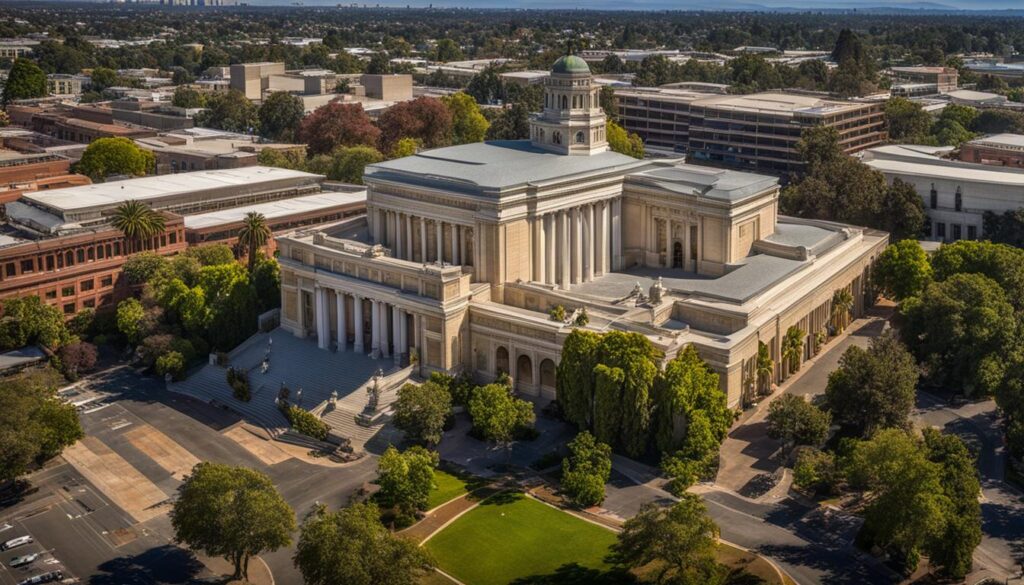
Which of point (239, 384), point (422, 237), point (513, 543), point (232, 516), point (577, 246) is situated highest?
point (422, 237)

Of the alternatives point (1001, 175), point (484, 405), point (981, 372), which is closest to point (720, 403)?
point (484, 405)

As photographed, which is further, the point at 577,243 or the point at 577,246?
the point at 577,246

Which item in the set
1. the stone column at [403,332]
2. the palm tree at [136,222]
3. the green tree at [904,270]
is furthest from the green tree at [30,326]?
the green tree at [904,270]

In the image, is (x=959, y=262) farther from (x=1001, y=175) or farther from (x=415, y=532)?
(x=415, y=532)

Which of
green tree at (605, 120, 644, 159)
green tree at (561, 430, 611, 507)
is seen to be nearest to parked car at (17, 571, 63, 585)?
green tree at (561, 430, 611, 507)

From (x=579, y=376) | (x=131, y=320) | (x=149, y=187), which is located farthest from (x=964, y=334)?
(x=149, y=187)

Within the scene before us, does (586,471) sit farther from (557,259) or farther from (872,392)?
(557,259)

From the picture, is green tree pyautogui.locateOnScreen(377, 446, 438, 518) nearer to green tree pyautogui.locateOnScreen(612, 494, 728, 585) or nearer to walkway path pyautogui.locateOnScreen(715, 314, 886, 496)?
green tree pyautogui.locateOnScreen(612, 494, 728, 585)
